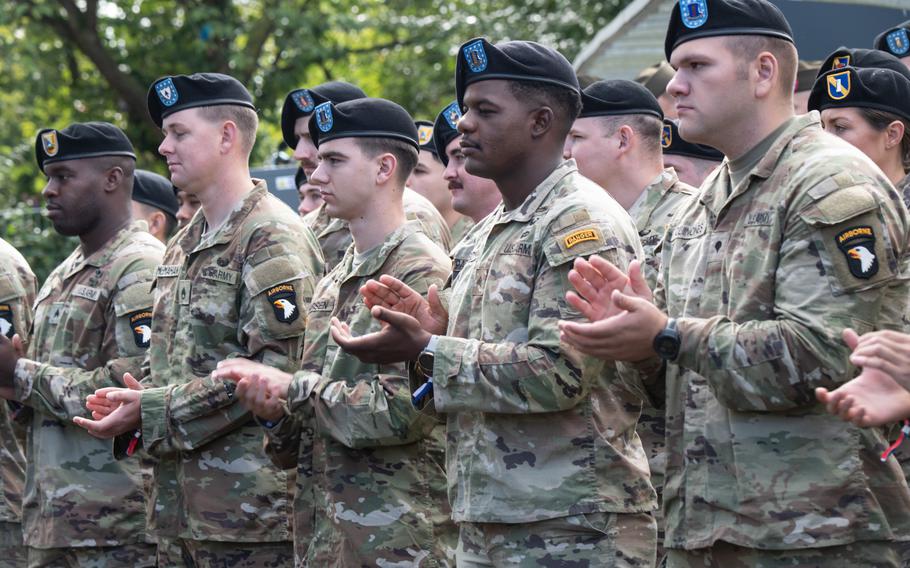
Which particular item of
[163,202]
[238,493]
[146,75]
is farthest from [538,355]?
[146,75]

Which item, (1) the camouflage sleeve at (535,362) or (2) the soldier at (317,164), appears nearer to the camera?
(1) the camouflage sleeve at (535,362)

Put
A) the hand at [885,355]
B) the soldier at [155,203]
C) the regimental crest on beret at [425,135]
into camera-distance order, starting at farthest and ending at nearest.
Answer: the soldier at [155,203]
the regimental crest on beret at [425,135]
the hand at [885,355]

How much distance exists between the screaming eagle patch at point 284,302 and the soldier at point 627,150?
5.00 ft

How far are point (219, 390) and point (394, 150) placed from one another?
4.12 feet

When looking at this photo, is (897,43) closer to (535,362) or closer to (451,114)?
(451,114)

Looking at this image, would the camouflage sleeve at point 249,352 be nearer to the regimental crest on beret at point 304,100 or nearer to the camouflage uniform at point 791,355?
the regimental crest on beret at point 304,100

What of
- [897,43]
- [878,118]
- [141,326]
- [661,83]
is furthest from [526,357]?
[661,83]

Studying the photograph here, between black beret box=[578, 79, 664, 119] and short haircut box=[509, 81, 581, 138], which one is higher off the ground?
short haircut box=[509, 81, 581, 138]

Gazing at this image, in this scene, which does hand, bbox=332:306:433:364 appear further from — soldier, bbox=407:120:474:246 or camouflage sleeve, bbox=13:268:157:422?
soldier, bbox=407:120:474:246

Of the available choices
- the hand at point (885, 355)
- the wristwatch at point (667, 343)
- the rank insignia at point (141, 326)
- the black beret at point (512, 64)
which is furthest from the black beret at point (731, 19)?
the rank insignia at point (141, 326)

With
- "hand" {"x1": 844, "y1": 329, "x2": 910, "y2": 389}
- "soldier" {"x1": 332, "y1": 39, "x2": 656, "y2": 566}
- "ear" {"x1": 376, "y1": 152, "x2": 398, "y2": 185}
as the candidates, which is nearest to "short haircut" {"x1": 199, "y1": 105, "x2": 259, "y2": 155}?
"ear" {"x1": 376, "y1": 152, "x2": 398, "y2": 185}

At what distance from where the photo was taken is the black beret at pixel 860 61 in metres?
5.50

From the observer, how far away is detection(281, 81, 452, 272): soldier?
6.72 meters

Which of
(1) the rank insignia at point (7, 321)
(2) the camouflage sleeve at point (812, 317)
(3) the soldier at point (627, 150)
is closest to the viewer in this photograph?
(2) the camouflage sleeve at point (812, 317)
